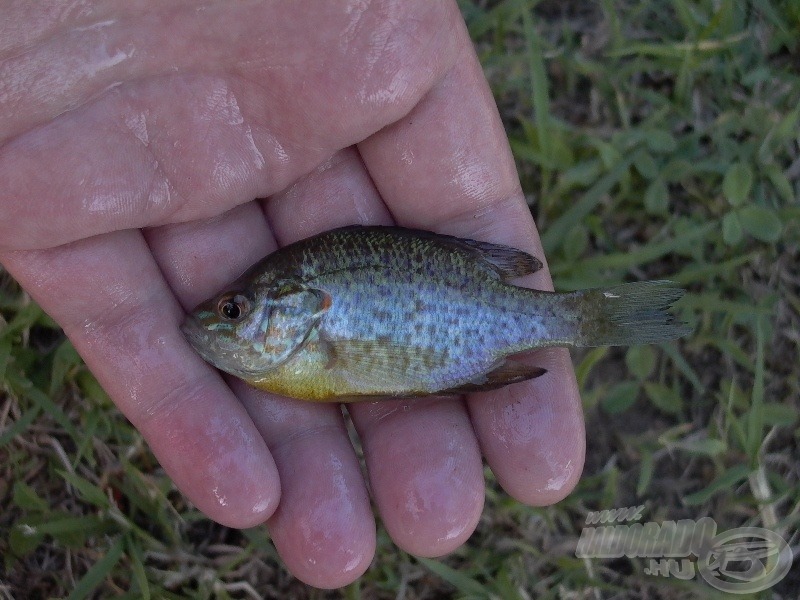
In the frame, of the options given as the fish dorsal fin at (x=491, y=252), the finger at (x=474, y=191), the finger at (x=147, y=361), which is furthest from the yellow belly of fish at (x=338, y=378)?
the fish dorsal fin at (x=491, y=252)

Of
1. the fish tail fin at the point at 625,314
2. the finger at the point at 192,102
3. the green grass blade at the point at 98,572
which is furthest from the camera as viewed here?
the green grass blade at the point at 98,572

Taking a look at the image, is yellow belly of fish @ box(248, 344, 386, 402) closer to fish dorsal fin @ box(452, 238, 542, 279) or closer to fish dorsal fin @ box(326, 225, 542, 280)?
fish dorsal fin @ box(326, 225, 542, 280)

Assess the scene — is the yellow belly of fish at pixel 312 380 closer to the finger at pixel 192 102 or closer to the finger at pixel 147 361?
the finger at pixel 147 361

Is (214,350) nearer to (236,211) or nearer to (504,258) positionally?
(236,211)

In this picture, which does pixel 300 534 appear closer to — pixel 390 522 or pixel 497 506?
pixel 390 522

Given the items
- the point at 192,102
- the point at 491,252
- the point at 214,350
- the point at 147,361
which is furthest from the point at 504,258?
the point at 147,361

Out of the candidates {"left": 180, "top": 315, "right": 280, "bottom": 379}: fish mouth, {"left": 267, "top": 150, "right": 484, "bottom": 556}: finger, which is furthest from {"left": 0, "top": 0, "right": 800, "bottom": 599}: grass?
{"left": 180, "top": 315, "right": 280, "bottom": 379}: fish mouth
